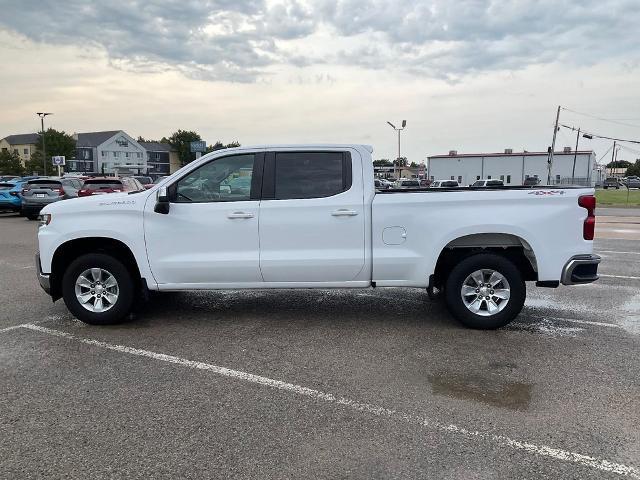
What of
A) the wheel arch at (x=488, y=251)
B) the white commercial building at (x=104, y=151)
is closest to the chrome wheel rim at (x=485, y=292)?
the wheel arch at (x=488, y=251)

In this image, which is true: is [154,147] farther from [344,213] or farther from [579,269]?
[579,269]

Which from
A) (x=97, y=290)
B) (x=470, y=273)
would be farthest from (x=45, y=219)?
(x=470, y=273)

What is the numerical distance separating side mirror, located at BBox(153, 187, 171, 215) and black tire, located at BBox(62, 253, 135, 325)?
0.79m

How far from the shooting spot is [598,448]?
3295 millimetres

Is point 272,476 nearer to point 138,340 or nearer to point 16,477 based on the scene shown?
point 16,477

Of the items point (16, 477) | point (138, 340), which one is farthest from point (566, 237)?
point (16, 477)

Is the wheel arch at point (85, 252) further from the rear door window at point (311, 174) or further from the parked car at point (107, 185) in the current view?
the parked car at point (107, 185)

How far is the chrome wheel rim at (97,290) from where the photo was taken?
5.89 metres

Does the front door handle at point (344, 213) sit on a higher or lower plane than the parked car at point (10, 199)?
higher

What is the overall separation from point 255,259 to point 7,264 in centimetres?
684

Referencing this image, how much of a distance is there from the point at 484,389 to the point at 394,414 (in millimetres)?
892

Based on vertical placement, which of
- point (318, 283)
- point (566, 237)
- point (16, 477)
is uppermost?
point (566, 237)

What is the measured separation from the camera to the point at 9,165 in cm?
8256

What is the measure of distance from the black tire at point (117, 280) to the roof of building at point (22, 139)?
380 feet
